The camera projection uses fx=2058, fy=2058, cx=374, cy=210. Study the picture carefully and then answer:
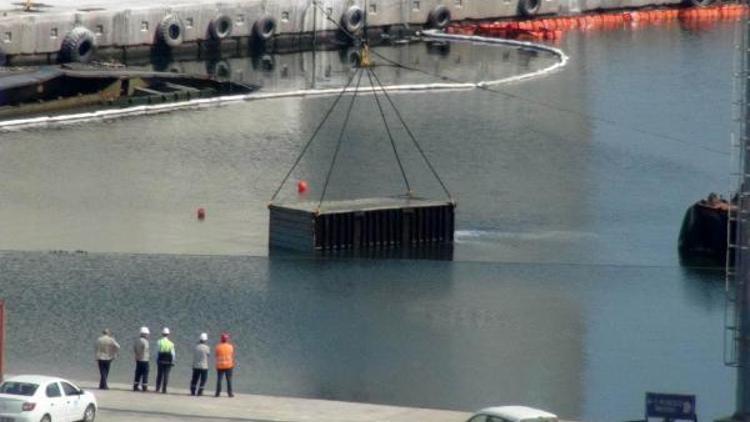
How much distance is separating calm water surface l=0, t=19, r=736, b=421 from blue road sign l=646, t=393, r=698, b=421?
8193 mm

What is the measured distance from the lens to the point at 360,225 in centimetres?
5297

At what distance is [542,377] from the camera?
39906 mm

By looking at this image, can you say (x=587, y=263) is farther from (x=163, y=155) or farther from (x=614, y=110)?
(x=614, y=110)

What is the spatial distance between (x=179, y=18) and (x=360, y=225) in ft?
138

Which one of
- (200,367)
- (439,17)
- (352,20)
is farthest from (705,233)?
(439,17)

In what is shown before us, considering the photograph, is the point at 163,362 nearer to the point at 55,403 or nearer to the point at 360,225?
the point at 55,403

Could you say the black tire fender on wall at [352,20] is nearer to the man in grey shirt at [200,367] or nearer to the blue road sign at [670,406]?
the man in grey shirt at [200,367]

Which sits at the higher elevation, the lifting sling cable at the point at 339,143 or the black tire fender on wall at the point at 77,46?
the black tire fender on wall at the point at 77,46

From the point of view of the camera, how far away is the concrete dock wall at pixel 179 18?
3413 inches

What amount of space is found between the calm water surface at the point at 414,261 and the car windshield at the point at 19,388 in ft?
21.3

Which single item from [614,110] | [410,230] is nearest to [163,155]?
[410,230]

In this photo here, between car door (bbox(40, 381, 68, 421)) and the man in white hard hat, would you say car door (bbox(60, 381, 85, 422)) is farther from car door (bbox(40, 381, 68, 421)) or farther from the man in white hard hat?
the man in white hard hat

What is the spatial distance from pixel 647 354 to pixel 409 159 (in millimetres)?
25382

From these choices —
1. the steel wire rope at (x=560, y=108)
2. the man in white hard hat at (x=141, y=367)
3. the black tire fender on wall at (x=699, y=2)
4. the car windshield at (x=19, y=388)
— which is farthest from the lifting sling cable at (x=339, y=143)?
the black tire fender on wall at (x=699, y=2)
